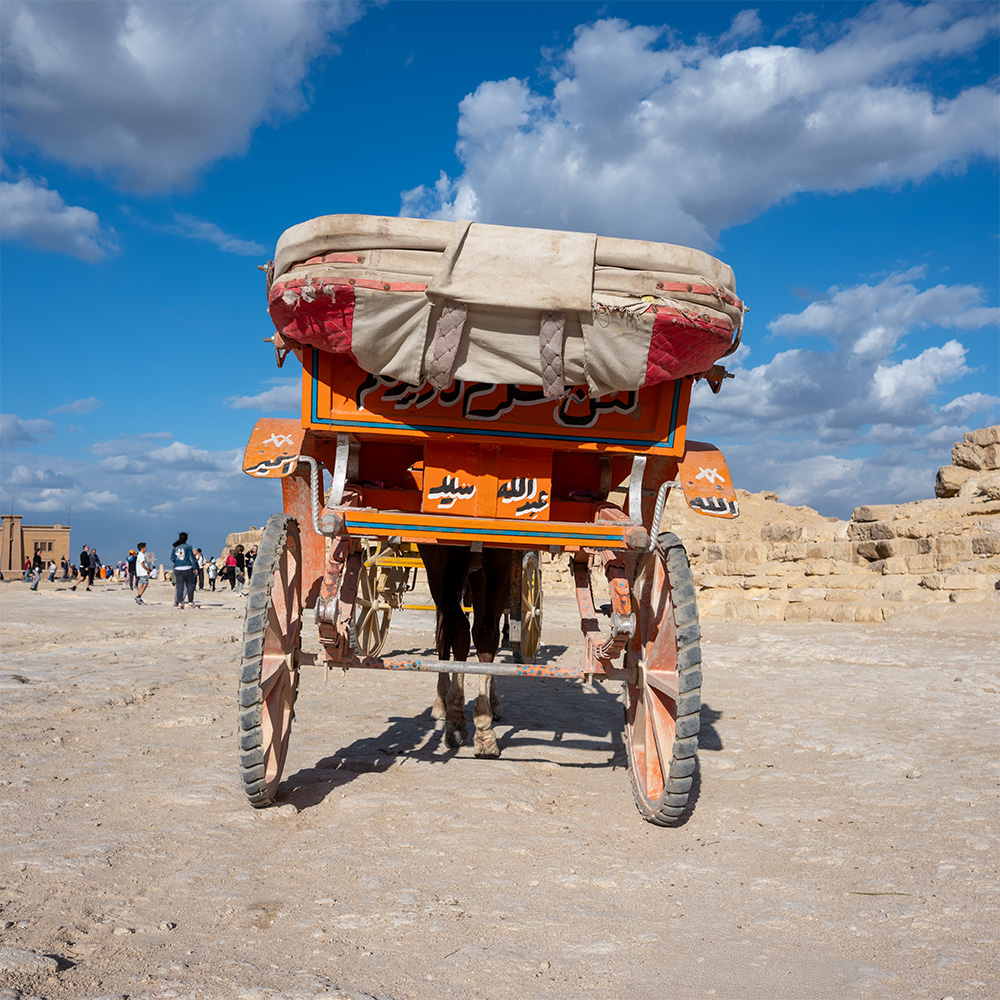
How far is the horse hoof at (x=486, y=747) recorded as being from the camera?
15.4 ft

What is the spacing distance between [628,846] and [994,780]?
2.25 meters

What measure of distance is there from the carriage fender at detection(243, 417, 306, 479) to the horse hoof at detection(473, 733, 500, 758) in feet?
6.27

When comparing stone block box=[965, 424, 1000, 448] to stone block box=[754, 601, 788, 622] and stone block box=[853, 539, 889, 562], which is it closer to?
stone block box=[853, 539, 889, 562]

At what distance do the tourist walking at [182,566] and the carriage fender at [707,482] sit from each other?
14.1 meters

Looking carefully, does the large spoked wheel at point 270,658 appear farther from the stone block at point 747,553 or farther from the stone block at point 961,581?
the stone block at point 747,553

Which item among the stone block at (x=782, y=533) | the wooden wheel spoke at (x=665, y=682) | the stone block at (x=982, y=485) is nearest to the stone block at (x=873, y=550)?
the stone block at (x=982, y=485)

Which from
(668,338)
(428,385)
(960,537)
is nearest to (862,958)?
(668,338)

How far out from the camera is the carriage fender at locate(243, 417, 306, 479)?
3846 millimetres

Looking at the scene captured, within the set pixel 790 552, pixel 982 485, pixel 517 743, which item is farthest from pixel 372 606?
pixel 982 485

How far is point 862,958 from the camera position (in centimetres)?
233

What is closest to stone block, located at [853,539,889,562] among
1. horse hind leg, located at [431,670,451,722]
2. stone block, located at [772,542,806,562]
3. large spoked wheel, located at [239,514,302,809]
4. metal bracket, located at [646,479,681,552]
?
stone block, located at [772,542,806,562]

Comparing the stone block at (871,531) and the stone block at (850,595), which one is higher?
the stone block at (871,531)

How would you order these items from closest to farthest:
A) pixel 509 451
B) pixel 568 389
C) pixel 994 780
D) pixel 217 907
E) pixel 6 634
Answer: pixel 217 907, pixel 568 389, pixel 509 451, pixel 994 780, pixel 6 634

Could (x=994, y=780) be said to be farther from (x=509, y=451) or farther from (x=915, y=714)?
(x=509, y=451)
